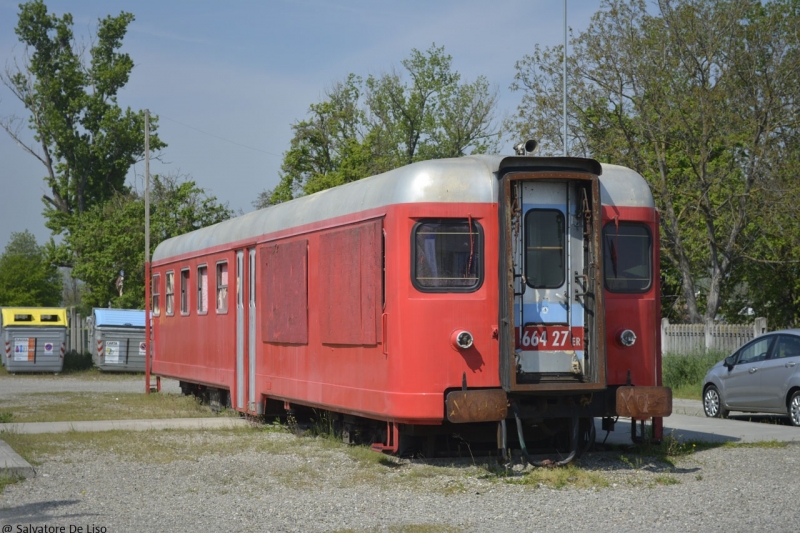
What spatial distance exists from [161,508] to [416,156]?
43808mm

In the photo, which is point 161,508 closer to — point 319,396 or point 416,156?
point 319,396

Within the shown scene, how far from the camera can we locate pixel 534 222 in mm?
11391

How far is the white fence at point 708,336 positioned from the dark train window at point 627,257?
44.7 ft

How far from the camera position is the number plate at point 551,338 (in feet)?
36.7

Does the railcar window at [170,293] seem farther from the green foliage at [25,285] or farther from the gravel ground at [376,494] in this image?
the green foliage at [25,285]

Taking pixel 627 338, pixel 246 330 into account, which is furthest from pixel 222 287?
pixel 627 338

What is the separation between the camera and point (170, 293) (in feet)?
75.9

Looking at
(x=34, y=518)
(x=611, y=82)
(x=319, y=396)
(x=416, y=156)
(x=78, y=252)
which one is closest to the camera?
(x=34, y=518)

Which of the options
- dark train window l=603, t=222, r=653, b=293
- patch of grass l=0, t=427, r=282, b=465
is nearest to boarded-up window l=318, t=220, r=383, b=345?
patch of grass l=0, t=427, r=282, b=465

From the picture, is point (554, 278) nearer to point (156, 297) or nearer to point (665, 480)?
point (665, 480)

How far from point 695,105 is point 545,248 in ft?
66.2

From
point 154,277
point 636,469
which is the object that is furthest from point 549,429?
point 154,277

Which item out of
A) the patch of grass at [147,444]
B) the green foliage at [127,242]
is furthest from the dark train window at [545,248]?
the green foliage at [127,242]

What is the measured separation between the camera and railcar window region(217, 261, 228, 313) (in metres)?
18.5
